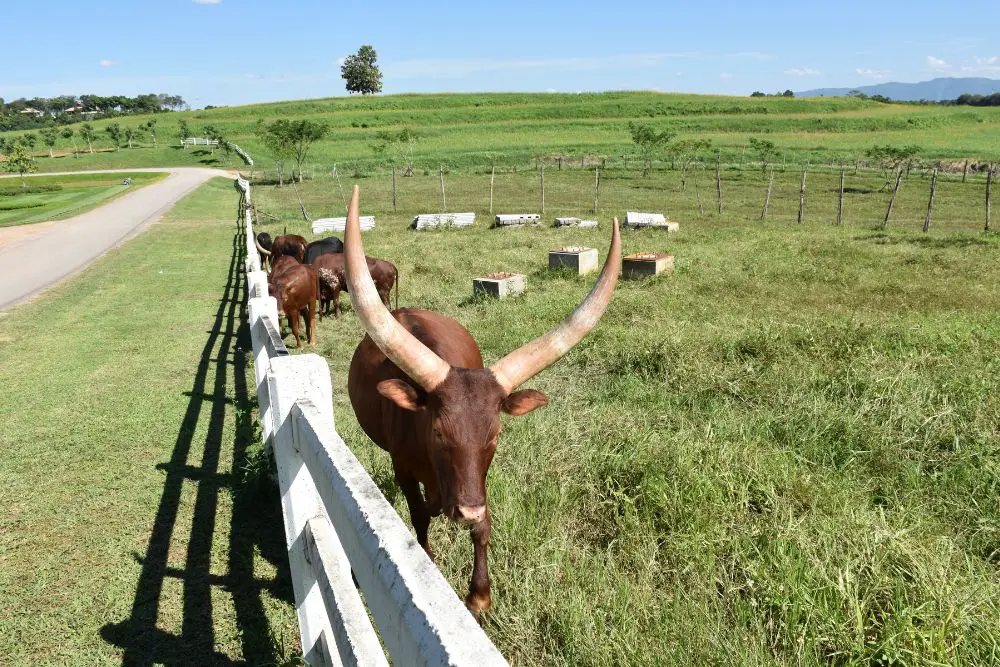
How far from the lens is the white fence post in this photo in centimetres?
274

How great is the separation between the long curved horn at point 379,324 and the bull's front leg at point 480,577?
2.85 feet

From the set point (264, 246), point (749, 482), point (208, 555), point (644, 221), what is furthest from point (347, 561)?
point (644, 221)

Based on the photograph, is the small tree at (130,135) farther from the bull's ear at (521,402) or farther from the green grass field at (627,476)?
the bull's ear at (521,402)

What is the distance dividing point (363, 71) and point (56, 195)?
94.1 metres

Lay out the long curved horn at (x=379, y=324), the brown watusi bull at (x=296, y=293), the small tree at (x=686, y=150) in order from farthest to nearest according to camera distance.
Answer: the small tree at (x=686, y=150) < the brown watusi bull at (x=296, y=293) < the long curved horn at (x=379, y=324)

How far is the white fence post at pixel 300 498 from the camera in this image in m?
2.74

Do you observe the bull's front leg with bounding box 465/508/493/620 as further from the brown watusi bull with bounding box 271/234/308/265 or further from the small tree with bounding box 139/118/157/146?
the small tree with bounding box 139/118/157/146

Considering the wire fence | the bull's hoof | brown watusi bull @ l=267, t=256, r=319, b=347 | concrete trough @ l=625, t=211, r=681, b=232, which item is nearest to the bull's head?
the bull's hoof

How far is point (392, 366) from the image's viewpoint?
377 cm

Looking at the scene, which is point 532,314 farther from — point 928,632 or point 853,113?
point 853,113

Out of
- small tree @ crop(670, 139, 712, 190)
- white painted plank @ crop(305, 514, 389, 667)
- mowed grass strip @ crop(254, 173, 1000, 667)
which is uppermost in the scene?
small tree @ crop(670, 139, 712, 190)

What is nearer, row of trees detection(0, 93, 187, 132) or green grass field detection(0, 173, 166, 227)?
green grass field detection(0, 173, 166, 227)

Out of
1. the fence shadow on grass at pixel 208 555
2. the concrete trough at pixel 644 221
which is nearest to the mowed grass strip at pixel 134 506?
the fence shadow on grass at pixel 208 555

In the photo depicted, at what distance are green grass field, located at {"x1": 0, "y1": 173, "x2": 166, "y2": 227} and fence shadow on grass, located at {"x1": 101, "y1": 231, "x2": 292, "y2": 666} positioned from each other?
23868 millimetres
